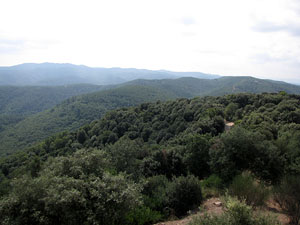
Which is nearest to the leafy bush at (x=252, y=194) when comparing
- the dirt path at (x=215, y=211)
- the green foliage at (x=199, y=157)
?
the dirt path at (x=215, y=211)

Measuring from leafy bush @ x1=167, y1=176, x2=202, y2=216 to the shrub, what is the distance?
3.96 meters

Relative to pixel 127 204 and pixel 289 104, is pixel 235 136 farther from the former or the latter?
pixel 289 104

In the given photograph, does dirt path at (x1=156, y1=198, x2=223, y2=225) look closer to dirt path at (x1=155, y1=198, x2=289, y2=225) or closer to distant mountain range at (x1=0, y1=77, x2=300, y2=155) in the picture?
dirt path at (x1=155, y1=198, x2=289, y2=225)

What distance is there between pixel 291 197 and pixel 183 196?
4996mm

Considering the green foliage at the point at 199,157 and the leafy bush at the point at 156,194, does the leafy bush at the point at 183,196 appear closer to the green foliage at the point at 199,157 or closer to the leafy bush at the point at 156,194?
the leafy bush at the point at 156,194

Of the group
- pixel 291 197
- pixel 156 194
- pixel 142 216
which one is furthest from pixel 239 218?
pixel 156 194

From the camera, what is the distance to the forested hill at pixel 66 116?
276 ft

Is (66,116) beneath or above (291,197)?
beneath

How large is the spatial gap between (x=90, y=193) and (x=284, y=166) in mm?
12181

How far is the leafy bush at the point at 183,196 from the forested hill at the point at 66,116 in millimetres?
85236

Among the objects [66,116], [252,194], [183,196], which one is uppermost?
[252,194]

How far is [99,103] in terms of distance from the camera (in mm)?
131750

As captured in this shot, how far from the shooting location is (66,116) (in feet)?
350

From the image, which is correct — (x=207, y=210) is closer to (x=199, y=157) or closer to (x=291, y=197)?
(x=291, y=197)
